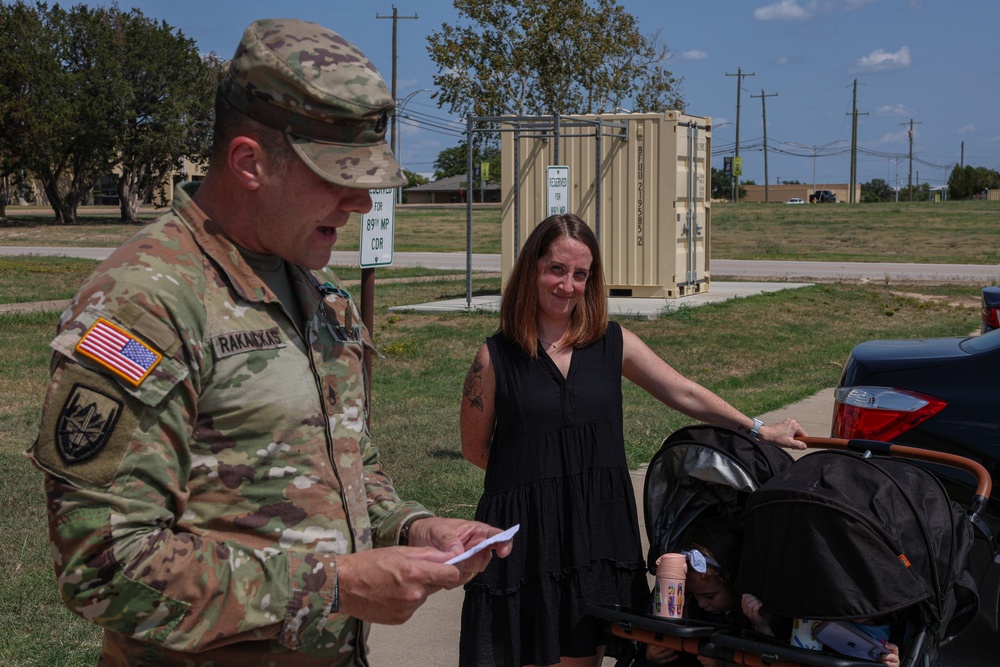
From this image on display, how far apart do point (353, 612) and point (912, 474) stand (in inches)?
82.2

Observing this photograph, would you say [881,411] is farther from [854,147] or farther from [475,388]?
[854,147]

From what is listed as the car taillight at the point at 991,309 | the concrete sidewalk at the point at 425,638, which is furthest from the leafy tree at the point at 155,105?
the concrete sidewalk at the point at 425,638

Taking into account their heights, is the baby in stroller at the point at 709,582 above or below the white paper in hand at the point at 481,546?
below

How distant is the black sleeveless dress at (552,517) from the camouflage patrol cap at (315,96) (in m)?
1.77

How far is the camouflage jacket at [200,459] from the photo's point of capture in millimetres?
1508

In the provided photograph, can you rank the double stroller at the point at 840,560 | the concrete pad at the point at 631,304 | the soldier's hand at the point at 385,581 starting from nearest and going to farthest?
the soldier's hand at the point at 385,581 < the double stroller at the point at 840,560 < the concrete pad at the point at 631,304

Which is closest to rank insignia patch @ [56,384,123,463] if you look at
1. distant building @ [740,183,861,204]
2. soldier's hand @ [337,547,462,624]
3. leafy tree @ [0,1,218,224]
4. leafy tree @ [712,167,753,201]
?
soldier's hand @ [337,547,462,624]

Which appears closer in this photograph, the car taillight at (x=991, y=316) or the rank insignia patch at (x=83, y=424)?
the rank insignia patch at (x=83, y=424)

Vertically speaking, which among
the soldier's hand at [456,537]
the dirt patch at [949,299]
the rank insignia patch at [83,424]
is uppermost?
the rank insignia patch at [83,424]

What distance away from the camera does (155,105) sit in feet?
156

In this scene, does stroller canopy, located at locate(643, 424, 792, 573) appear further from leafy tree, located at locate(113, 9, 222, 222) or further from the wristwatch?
leafy tree, located at locate(113, 9, 222, 222)

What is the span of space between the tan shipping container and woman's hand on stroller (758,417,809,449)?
11.7 metres

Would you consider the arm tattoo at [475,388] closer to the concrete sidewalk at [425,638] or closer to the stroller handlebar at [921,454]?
the stroller handlebar at [921,454]

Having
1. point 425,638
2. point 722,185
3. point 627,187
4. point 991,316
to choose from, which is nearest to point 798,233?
point 627,187
